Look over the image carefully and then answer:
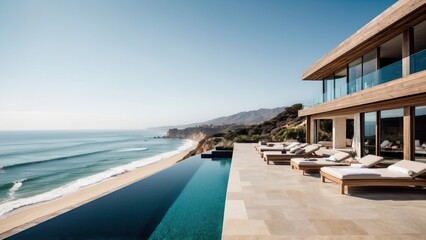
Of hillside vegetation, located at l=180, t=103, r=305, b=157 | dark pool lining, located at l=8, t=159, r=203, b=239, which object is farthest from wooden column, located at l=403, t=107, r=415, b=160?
hillside vegetation, located at l=180, t=103, r=305, b=157

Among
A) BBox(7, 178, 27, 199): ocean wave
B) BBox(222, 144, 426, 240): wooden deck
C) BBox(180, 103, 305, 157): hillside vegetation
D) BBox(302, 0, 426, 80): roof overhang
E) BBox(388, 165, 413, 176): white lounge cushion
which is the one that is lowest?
BBox(7, 178, 27, 199): ocean wave

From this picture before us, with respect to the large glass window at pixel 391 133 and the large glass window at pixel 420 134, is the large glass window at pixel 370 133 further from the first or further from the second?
the large glass window at pixel 420 134

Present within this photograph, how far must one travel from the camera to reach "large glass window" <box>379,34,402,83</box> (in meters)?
9.27

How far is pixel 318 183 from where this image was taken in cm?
732

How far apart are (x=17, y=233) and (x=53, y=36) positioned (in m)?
14.6

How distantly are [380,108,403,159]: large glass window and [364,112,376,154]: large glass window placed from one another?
0.56m

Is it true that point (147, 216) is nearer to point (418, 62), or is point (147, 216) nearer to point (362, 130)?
point (418, 62)

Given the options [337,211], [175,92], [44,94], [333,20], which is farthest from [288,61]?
[44,94]

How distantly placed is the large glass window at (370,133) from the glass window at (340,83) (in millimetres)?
1847

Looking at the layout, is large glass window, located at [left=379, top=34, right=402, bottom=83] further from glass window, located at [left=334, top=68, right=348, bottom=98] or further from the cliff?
the cliff

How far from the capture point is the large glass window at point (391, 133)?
9.69 metres

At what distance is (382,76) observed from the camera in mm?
9977

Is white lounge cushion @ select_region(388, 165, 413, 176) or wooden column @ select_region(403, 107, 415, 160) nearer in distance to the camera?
white lounge cushion @ select_region(388, 165, 413, 176)

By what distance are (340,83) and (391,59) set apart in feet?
14.2
